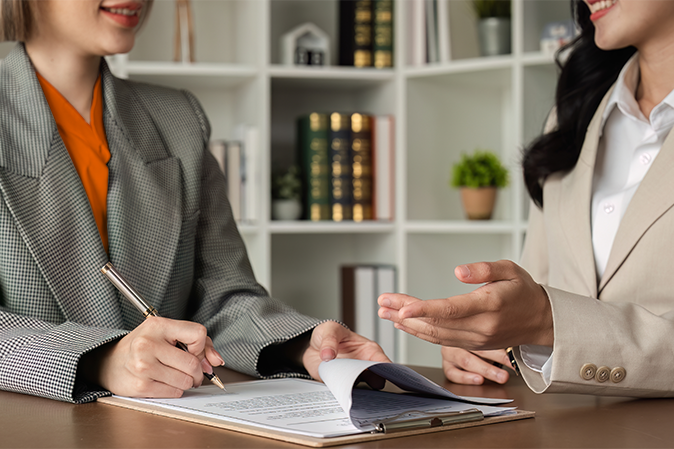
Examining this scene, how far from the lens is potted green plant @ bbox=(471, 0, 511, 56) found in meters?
2.40

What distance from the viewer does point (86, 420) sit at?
73cm

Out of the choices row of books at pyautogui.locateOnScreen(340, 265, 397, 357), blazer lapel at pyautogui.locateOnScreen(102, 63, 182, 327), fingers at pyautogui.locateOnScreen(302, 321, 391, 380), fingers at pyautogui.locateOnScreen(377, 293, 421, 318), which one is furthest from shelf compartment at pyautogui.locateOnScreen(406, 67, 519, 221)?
fingers at pyautogui.locateOnScreen(377, 293, 421, 318)

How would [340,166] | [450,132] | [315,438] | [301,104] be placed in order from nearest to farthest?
[315,438], [340,166], [450,132], [301,104]

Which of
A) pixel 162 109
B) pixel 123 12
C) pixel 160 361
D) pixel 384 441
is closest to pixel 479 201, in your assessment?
pixel 162 109

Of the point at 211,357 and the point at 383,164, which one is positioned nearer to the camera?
the point at 211,357

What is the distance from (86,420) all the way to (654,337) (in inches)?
25.8

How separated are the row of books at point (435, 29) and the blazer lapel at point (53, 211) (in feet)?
5.23

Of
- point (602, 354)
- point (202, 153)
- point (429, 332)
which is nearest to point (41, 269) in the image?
point (202, 153)

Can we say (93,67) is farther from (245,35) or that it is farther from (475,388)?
(245,35)

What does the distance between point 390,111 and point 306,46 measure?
1.17 feet

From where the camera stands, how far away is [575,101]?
1.43m

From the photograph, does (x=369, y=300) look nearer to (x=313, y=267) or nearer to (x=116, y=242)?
(x=313, y=267)

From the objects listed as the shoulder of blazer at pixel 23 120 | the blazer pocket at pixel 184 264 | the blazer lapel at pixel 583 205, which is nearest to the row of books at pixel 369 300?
the blazer lapel at pixel 583 205

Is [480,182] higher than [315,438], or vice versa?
[480,182]
